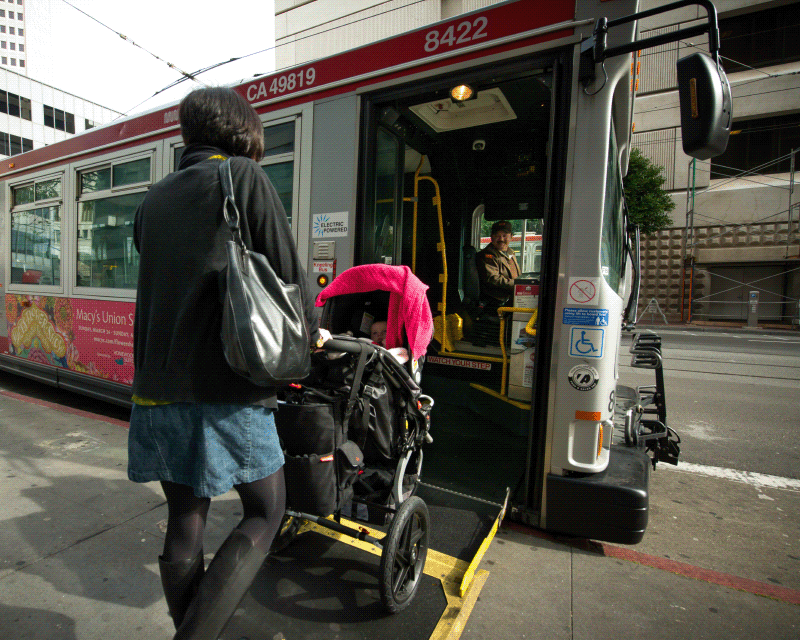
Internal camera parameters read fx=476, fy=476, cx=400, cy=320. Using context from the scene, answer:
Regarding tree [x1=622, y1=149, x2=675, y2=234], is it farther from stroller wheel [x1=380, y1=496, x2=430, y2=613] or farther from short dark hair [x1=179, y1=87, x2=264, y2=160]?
short dark hair [x1=179, y1=87, x2=264, y2=160]

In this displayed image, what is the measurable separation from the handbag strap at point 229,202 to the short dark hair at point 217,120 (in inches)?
7.7

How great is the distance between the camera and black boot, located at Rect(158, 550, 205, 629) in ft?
4.62

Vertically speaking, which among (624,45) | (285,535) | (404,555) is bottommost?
(285,535)

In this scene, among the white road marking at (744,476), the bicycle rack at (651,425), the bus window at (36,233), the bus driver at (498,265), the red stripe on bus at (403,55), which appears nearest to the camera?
the red stripe on bus at (403,55)

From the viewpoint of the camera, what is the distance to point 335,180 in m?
3.25

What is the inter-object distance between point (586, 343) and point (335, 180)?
1.93 m

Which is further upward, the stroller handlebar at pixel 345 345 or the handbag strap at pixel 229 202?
the handbag strap at pixel 229 202

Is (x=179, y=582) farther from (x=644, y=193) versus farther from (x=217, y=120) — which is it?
(x=644, y=193)

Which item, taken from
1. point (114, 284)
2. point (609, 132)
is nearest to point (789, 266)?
point (609, 132)

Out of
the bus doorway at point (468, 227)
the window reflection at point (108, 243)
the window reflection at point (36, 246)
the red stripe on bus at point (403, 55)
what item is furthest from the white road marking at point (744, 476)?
the window reflection at point (36, 246)

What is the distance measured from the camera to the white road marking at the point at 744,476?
12.7ft

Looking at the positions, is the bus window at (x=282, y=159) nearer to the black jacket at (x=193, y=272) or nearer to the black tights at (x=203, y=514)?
the black jacket at (x=193, y=272)

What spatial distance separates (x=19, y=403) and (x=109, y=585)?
4.40m

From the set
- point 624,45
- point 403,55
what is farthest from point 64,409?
point 624,45
